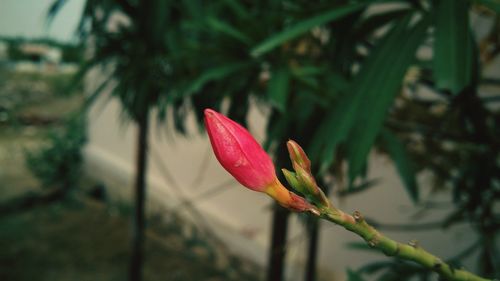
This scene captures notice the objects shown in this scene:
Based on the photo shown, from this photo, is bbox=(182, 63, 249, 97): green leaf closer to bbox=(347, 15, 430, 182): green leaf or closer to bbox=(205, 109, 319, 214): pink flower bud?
bbox=(347, 15, 430, 182): green leaf

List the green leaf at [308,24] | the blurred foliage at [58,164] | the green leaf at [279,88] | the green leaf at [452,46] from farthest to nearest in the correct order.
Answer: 1. the blurred foliage at [58,164]
2. the green leaf at [279,88]
3. the green leaf at [308,24]
4. the green leaf at [452,46]

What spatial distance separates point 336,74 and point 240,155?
0.67 metres

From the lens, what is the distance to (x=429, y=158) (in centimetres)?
118

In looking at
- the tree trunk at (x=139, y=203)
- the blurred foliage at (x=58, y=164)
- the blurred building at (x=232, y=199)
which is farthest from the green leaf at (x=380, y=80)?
the blurred foliage at (x=58, y=164)

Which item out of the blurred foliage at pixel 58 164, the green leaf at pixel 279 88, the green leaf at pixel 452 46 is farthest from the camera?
the blurred foliage at pixel 58 164

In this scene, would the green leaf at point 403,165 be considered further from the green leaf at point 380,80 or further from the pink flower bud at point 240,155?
the pink flower bud at point 240,155

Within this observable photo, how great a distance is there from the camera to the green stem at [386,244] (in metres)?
0.18

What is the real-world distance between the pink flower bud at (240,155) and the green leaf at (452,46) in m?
0.29

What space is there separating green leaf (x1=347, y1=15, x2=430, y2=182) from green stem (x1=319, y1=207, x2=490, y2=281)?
0.32 metres

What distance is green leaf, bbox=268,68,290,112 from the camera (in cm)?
70

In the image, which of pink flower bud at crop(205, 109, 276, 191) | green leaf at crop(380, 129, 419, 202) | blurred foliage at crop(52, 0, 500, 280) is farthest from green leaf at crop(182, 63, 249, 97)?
pink flower bud at crop(205, 109, 276, 191)

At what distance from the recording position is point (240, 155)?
0.65 feet

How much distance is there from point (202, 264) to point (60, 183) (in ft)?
4.38

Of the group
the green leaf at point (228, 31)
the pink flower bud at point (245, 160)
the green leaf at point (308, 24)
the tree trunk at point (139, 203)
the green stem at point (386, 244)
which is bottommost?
the tree trunk at point (139, 203)
